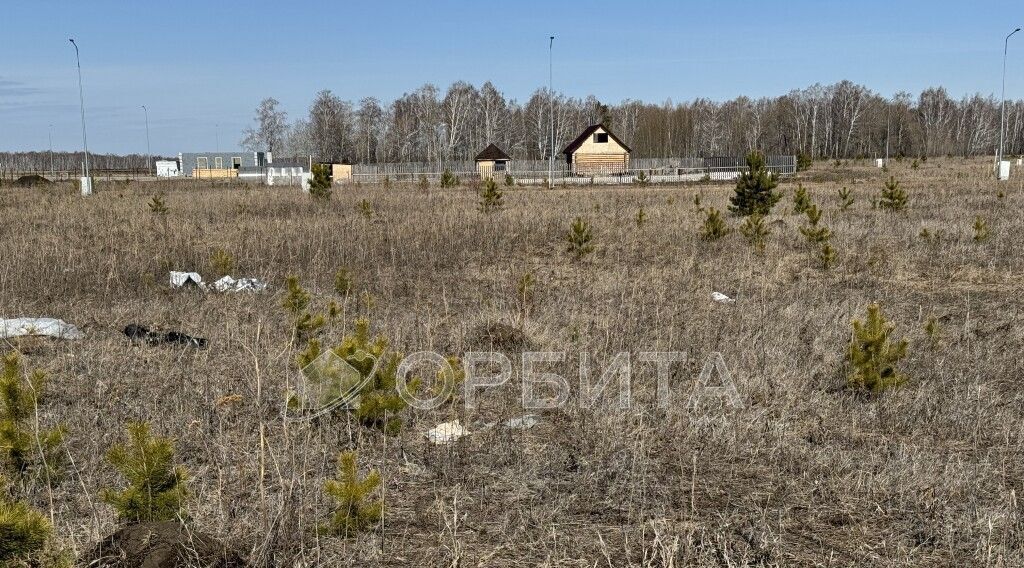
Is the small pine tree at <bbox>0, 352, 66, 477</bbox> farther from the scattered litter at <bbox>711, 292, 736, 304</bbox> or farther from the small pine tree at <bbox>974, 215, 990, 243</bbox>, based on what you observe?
the small pine tree at <bbox>974, 215, 990, 243</bbox>

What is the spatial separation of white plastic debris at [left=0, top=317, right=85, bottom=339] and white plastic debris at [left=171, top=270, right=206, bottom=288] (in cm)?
252

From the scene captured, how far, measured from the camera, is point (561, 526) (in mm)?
3359

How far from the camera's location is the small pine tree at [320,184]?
69.3 ft

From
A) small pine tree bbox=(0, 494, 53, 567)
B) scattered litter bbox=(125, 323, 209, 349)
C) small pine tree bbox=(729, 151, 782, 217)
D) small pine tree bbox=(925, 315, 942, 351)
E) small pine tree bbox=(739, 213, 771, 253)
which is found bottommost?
small pine tree bbox=(925, 315, 942, 351)

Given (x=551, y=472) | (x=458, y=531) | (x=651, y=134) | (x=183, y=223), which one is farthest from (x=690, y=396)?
(x=651, y=134)

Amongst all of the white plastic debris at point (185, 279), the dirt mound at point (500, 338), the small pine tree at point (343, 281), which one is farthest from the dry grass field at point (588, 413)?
the white plastic debris at point (185, 279)

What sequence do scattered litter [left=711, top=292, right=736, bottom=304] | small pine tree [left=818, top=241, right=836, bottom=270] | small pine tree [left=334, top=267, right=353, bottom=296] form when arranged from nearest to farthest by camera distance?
small pine tree [left=334, top=267, right=353, bottom=296] → scattered litter [left=711, top=292, right=736, bottom=304] → small pine tree [left=818, top=241, right=836, bottom=270]

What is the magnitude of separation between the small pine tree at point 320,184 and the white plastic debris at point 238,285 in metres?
11.9

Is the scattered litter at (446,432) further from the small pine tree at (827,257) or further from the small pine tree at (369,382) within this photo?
the small pine tree at (827,257)

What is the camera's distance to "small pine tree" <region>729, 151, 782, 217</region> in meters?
15.4

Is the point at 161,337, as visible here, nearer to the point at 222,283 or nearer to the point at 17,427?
the point at 222,283

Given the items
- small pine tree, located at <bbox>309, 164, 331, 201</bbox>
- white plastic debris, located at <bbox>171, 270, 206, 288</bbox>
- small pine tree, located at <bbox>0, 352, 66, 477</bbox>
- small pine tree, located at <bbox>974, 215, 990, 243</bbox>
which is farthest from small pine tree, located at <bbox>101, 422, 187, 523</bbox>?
small pine tree, located at <bbox>309, 164, 331, 201</bbox>

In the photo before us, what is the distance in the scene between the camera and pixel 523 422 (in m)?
4.79

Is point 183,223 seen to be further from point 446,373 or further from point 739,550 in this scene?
point 739,550
